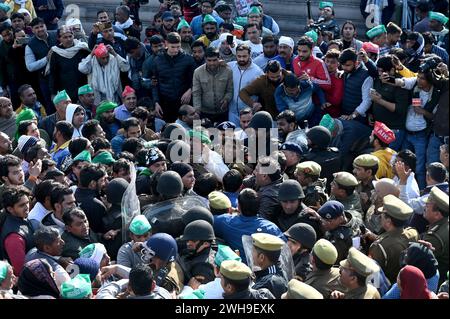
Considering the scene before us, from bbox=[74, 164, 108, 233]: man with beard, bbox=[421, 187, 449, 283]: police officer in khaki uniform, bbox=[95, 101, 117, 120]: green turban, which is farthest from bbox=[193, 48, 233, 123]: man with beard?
bbox=[421, 187, 449, 283]: police officer in khaki uniform

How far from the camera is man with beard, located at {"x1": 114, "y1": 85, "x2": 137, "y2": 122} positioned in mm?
12922

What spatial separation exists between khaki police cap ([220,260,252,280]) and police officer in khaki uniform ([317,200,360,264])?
1633mm

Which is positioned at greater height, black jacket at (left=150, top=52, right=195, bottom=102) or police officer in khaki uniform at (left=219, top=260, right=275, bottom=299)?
police officer in khaki uniform at (left=219, top=260, right=275, bottom=299)

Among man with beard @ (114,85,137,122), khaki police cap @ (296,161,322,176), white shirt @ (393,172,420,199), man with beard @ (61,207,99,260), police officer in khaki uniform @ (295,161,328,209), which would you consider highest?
man with beard @ (61,207,99,260)

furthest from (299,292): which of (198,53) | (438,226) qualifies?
(198,53)

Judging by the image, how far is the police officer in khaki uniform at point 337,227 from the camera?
8.91m

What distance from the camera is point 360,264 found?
7707 mm

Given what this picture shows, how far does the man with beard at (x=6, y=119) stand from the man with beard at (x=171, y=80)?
193 centimetres

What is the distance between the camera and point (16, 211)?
8.95 m

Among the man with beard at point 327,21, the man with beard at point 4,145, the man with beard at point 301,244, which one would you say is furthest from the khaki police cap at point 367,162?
the man with beard at point 327,21

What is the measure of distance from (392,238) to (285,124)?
333 centimetres

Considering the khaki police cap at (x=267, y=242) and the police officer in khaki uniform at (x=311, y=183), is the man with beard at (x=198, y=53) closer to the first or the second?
the police officer in khaki uniform at (x=311, y=183)

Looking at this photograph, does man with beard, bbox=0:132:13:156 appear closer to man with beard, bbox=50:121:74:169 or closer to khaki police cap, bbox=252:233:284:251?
man with beard, bbox=50:121:74:169

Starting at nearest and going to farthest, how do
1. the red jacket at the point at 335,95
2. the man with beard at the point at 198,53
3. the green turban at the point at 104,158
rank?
1. the green turban at the point at 104,158
2. the red jacket at the point at 335,95
3. the man with beard at the point at 198,53
